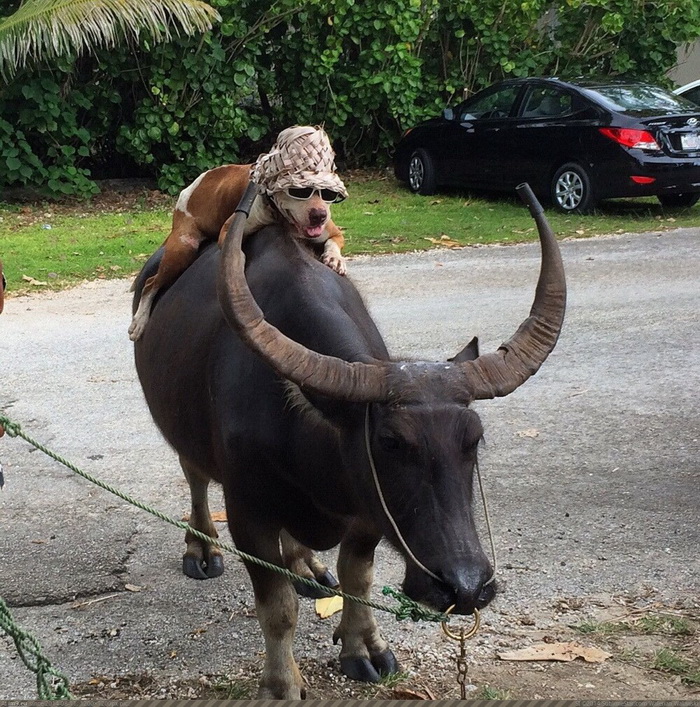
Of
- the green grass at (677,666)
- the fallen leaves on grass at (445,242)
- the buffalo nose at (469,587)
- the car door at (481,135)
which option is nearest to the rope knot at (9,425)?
the buffalo nose at (469,587)

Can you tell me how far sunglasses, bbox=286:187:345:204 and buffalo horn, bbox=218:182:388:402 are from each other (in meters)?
0.97

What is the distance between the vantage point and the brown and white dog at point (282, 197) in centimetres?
422

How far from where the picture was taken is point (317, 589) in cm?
484

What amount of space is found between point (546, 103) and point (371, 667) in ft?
39.6

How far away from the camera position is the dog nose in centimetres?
429

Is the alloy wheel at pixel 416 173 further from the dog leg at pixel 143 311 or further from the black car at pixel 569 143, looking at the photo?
the dog leg at pixel 143 311

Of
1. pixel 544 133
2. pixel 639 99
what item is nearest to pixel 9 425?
pixel 544 133

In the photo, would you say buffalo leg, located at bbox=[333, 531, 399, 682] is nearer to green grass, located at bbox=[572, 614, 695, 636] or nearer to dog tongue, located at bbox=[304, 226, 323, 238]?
green grass, located at bbox=[572, 614, 695, 636]

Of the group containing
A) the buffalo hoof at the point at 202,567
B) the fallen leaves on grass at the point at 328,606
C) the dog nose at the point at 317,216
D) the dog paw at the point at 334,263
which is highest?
the dog nose at the point at 317,216

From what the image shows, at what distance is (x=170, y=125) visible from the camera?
52.2ft

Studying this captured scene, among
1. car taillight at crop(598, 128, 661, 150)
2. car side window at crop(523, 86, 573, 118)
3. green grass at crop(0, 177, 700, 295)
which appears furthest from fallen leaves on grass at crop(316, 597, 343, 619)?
car side window at crop(523, 86, 573, 118)

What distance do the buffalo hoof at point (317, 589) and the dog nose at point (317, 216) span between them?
1.67m

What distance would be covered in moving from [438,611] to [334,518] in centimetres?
84

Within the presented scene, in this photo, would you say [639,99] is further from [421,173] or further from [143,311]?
[143,311]
